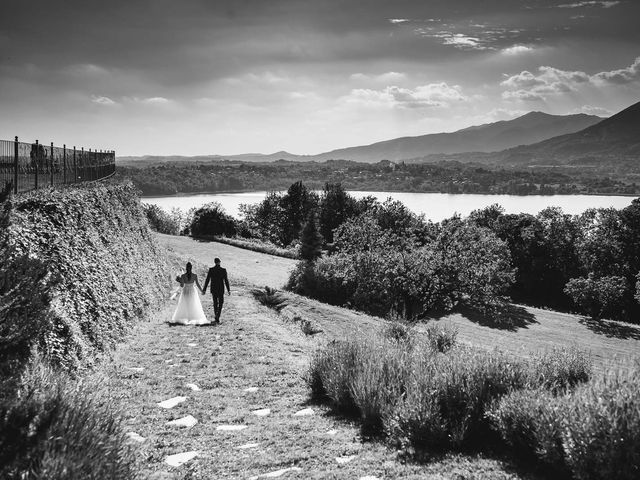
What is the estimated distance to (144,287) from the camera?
15570 millimetres

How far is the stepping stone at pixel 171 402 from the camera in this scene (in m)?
7.30

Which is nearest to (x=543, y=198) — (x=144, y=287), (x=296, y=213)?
(x=296, y=213)

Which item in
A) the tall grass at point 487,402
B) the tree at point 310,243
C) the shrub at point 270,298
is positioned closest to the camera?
the tall grass at point 487,402

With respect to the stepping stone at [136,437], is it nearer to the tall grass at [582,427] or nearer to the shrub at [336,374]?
the shrub at [336,374]

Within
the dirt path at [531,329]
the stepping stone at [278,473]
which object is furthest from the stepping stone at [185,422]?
the dirt path at [531,329]

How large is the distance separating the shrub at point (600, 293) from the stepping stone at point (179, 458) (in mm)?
46739

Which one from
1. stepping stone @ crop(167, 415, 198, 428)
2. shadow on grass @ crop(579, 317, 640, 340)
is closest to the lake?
shadow on grass @ crop(579, 317, 640, 340)

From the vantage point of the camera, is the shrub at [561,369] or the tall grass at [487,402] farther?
the shrub at [561,369]

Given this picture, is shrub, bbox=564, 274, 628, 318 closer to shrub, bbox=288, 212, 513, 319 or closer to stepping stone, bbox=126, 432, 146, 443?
shrub, bbox=288, 212, 513, 319

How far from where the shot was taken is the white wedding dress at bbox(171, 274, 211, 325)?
15.0m

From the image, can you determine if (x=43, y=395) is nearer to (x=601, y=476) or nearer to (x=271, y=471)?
(x=271, y=471)

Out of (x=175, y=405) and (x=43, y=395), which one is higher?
(x=43, y=395)

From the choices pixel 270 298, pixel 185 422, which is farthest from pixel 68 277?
pixel 270 298

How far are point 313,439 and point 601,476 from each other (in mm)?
3256
